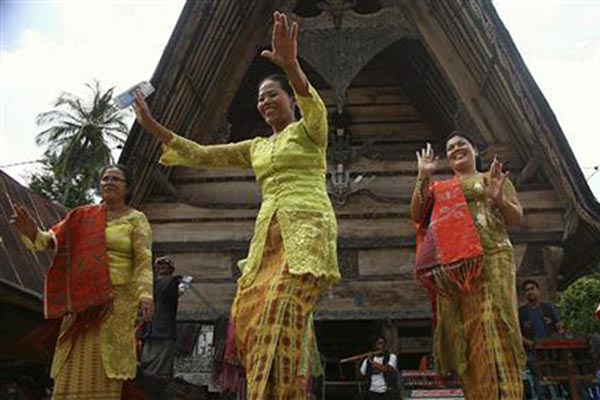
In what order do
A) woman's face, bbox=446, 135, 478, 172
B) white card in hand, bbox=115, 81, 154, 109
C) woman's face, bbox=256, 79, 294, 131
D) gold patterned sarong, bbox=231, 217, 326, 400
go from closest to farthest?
gold patterned sarong, bbox=231, 217, 326, 400 → woman's face, bbox=256, 79, 294, 131 → white card in hand, bbox=115, 81, 154, 109 → woman's face, bbox=446, 135, 478, 172

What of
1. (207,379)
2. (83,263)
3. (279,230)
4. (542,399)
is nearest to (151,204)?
(207,379)

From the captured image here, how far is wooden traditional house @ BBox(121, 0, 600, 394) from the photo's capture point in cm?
680

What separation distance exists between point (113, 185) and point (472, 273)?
6.61 feet

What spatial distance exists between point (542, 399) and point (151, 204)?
15.2 ft

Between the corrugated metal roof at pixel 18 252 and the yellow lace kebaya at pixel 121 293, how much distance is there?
3.96 ft

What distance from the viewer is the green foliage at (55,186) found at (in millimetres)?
29938

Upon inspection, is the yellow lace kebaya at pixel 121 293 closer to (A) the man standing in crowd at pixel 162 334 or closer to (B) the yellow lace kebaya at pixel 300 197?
(B) the yellow lace kebaya at pixel 300 197

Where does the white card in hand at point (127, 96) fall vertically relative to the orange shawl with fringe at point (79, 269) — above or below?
above

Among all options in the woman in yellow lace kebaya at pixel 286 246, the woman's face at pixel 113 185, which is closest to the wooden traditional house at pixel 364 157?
the woman's face at pixel 113 185

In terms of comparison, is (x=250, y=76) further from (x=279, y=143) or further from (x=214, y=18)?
(x=279, y=143)

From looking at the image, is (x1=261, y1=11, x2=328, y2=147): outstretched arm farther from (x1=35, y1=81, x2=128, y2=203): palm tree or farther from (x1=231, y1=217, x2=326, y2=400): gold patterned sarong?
(x1=35, y1=81, x2=128, y2=203): palm tree

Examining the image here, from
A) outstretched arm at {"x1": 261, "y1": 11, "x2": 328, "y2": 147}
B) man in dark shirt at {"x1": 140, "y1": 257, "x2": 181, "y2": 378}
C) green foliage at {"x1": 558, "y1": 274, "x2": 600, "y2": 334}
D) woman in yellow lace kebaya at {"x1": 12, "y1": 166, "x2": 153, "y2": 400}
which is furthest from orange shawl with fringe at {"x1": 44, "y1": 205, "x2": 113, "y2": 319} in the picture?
green foliage at {"x1": 558, "y1": 274, "x2": 600, "y2": 334}

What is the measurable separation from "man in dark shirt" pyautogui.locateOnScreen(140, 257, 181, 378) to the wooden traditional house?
4.49 ft

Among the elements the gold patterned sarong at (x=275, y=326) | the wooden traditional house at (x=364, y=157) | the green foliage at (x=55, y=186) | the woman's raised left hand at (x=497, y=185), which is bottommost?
the gold patterned sarong at (x=275, y=326)
